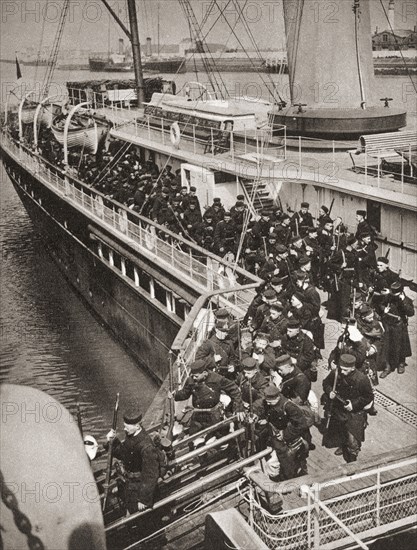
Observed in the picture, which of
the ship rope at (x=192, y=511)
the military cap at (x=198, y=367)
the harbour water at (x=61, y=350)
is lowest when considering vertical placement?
the harbour water at (x=61, y=350)

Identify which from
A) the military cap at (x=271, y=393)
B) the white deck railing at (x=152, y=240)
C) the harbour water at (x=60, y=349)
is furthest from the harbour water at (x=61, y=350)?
the military cap at (x=271, y=393)

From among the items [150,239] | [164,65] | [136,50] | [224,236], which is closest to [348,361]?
[224,236]

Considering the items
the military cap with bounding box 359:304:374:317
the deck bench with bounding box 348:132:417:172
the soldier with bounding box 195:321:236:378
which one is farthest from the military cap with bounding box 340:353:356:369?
the deck bench with bounding box 348:132:417:172

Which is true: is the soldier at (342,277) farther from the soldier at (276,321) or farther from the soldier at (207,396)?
the soldier at (207,396)

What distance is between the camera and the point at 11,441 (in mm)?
4023

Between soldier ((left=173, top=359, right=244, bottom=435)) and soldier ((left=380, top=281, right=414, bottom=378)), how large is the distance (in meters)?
2.89

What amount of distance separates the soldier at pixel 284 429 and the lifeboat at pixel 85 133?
767 inches

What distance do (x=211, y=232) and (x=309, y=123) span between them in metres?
5.38

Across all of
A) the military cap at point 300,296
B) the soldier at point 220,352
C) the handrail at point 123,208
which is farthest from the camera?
the handrail at point 123,208

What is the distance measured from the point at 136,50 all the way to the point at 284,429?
82.4 ft

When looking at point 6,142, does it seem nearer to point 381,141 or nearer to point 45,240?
point 45,240

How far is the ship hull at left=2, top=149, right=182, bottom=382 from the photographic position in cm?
1588

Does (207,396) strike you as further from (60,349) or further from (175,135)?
(175,135)

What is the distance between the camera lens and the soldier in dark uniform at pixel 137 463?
20.8 feet
